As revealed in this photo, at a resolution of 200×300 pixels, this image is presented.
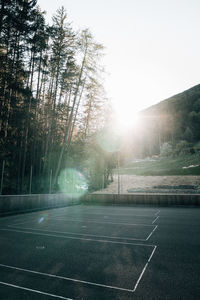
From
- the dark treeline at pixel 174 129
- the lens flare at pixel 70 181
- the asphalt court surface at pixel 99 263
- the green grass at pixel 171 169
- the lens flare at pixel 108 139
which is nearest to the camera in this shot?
the asphalt court surface at pixel 99 263

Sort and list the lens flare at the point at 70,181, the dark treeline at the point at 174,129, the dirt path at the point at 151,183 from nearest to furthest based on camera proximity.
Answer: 1. the lens flare at the point at 70,181
2. the dirt path at the point at 151,183
3. the dark treeline at the point at 174,129

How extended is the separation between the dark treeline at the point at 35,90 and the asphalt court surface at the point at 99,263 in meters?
8.26

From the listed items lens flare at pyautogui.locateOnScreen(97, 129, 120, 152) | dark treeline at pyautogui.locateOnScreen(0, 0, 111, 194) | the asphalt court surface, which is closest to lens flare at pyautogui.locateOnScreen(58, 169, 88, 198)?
dark treeline at pyautogui.locateOnScreen(0, 0, 111, 194)

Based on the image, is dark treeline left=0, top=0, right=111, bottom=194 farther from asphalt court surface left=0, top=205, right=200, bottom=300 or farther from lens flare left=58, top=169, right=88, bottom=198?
asphalt court surface left=0, top=205, right=200, bottom=300

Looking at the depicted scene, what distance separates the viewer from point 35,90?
746 inches

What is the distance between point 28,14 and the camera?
17672mm

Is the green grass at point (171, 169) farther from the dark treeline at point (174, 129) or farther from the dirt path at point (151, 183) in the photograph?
the dark treeline at point (174, 129)

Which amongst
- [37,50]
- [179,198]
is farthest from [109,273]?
[37,50]

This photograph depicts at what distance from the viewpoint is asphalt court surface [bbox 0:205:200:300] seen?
12.4 feet

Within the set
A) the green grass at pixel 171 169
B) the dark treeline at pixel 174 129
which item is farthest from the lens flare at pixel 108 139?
A: the dark treeline at pixel 174 129

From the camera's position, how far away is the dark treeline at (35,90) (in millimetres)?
16766

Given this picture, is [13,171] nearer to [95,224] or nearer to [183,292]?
[95,224]

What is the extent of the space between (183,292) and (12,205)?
12109 mm

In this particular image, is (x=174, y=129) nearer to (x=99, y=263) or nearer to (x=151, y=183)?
(x=151, y=183)
